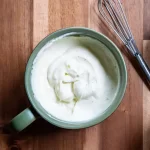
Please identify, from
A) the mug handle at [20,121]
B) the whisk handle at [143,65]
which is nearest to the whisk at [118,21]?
the whisk handle at [143,65]

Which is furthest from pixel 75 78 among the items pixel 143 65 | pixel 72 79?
pixel 143 65

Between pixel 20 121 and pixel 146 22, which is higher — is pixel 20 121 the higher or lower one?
the lower one

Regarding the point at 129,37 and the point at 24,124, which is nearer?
the point at 24,124

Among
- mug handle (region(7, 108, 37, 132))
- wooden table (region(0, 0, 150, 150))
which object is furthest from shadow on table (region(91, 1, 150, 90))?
mug handle (region(7, 108, 37, 132))

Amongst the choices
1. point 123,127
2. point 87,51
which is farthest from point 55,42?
point 123,127

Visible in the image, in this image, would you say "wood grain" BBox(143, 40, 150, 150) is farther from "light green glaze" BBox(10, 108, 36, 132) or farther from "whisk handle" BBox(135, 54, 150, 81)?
"light green glaze" BBox(10, 108, 36, 132)

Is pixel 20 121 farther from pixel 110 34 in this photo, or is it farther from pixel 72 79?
pixel 110 34

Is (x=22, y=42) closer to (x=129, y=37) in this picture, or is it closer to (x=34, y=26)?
(x=34, y=26)
